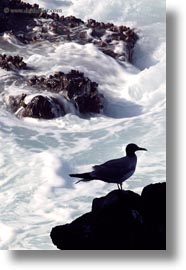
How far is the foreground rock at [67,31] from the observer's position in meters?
1.89

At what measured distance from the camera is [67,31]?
1925 millimetres

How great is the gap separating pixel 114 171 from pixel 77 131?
186 millimetres

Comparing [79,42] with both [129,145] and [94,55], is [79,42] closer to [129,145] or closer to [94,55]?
[94,55]

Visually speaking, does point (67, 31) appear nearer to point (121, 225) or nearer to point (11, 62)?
point (11, 62)

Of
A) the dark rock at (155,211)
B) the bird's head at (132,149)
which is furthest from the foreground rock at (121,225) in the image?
the bird's head at (132,149)

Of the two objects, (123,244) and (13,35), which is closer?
(123,244)

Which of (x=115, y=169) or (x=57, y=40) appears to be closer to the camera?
(x=115, y=169)

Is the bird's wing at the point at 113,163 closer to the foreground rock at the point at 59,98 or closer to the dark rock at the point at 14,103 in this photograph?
the foreground rock at the point at 59,98

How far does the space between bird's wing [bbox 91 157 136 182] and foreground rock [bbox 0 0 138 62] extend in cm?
36

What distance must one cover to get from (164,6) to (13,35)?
0.51m

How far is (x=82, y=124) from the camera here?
1849 millimetres

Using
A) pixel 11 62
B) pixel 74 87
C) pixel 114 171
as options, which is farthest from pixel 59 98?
pixel 114 171

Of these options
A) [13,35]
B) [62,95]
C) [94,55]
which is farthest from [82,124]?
[13,35]
